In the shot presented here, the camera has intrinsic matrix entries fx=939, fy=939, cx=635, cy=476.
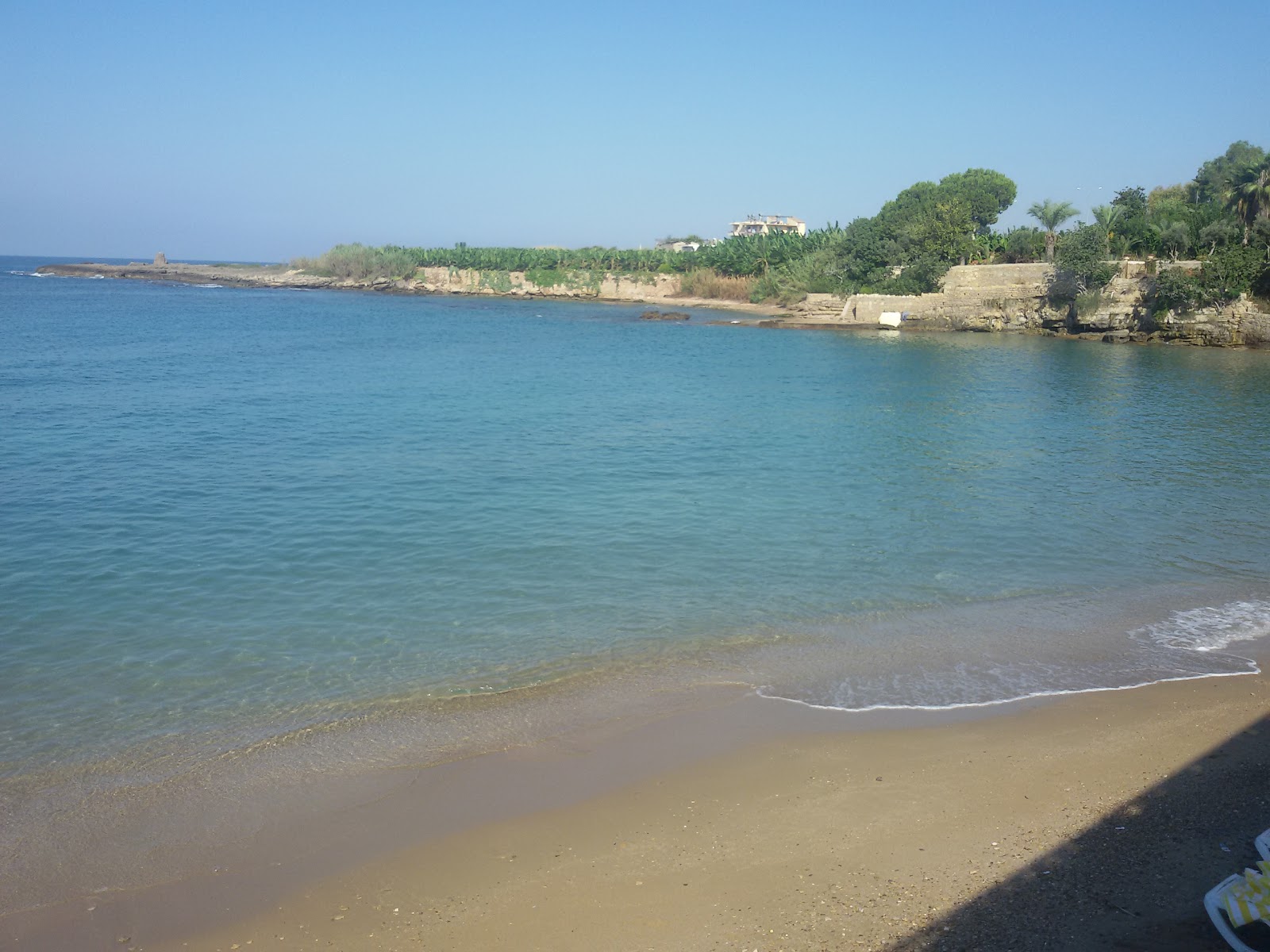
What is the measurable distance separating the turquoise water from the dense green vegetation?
50.3 ft

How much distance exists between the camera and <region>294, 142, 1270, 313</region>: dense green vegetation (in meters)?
43.8

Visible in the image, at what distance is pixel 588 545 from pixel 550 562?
99 cm

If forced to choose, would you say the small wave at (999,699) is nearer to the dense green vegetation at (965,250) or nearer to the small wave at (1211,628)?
the small wave at (1211,628)

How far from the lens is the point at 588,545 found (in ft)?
47.7

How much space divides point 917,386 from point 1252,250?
20222mm

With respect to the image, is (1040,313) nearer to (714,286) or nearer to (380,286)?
(714,286)

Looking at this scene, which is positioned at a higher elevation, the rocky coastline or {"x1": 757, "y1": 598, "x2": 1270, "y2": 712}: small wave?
the rocky coastline

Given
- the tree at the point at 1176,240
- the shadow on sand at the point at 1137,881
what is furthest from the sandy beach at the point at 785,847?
the tree at the point at 1176,240

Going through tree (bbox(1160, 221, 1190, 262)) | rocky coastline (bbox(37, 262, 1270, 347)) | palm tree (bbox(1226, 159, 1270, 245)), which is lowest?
rocky coastline (bbox(37, 262, 1270, 347))

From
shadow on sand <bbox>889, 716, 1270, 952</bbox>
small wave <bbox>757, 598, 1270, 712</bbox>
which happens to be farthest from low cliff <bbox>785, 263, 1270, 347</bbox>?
shadow on sand <bbox>889, 716, 1270, 952</bbox>

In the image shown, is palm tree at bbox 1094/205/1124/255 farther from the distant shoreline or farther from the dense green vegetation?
the distant shoreline

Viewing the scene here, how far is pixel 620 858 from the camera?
6.79m

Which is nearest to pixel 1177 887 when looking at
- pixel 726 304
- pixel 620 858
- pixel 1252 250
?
pixel 620 858

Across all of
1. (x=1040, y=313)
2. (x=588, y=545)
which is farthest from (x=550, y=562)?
(x=1040, y=313)
